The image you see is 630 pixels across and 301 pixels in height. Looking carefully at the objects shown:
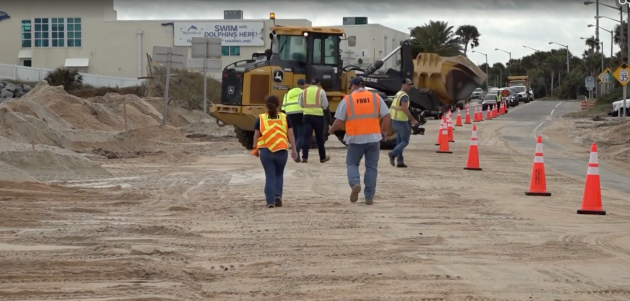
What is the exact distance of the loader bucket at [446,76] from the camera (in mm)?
26531

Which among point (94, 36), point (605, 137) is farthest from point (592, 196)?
point (94, 36)

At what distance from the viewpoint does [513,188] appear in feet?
53.5

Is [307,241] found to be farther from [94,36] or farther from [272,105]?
[94,36]

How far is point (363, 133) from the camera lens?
535 inches

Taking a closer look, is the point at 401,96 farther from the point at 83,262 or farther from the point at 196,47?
the point at 196,47

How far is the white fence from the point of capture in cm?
5491

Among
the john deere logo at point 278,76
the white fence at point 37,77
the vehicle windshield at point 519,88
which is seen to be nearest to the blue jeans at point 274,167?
the john deere logo at point 278,76

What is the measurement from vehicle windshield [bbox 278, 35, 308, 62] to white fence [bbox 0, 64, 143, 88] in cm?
3253

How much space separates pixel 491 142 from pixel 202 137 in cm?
924

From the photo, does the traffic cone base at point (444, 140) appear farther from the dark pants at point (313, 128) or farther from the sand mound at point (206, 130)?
the sand mound at point (206, 130)

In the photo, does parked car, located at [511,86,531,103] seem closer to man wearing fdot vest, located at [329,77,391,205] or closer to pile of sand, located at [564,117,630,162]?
pile of sand, located at [564,117,630,162]

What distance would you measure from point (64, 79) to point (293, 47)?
31947mm

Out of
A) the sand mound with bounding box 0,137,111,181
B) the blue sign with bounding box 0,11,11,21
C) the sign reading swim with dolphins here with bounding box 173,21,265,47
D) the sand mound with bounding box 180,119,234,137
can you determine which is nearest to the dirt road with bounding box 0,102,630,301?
the sand mound with bounding box 0,137,111,181

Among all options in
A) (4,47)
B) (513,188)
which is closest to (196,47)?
(513,188)
